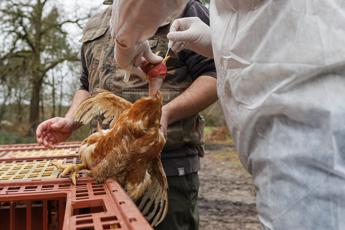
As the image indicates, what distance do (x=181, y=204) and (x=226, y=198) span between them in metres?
3.14

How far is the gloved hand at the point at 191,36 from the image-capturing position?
54.6 inches

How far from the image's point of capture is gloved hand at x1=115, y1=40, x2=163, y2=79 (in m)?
1.35

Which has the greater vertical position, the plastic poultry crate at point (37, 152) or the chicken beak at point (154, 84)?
the chicken beak at point (154, 84)

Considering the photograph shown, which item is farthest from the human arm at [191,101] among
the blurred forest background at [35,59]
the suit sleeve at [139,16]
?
the blurred forest background at [35,59]

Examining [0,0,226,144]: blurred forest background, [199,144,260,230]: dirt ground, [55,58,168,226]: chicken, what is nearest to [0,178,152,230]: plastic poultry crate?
[55,58,168,226]: chicken

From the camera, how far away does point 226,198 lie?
5.11m

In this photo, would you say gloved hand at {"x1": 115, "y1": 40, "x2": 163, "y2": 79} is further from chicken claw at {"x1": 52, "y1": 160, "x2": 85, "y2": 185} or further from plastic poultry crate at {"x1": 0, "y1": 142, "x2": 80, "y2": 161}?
plastic poultry crate at {"x1": 0, "y1": 142, "x2": 80, "y2": 161}

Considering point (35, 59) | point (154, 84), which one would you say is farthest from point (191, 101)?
point (35, 59)

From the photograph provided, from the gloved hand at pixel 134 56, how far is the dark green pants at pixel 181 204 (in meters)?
0.72

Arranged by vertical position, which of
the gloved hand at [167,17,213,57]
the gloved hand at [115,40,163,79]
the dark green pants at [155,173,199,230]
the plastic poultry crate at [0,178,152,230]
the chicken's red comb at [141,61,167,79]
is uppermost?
the gloved hand at [167,17,213,57]

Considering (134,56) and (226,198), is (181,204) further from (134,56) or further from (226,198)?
(226,198)

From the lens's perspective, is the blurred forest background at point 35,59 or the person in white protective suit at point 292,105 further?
the blurred forest background at point 35,59

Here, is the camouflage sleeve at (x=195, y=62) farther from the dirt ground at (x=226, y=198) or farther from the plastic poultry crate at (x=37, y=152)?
the dirt ground at (x=226, y=198)

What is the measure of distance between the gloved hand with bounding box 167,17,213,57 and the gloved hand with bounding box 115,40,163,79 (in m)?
0.08
